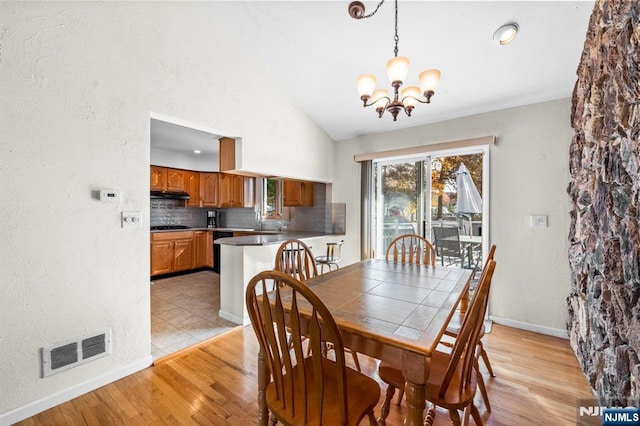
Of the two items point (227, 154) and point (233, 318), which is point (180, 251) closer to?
point (233, 318)

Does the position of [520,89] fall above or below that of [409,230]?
above

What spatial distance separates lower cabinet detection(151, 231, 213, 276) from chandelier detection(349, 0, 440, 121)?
4.36 meters

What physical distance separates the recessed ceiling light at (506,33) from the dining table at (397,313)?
1866 millimetres

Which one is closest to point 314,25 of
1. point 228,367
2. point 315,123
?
point 315,123

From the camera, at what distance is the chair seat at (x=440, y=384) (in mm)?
1142

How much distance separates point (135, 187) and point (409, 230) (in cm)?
316

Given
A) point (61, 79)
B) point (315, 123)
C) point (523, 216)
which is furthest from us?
point (315, 123)

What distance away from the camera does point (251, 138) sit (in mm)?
3029

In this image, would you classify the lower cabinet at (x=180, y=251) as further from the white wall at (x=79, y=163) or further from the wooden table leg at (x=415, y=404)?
the wooden table leg at (x=415, y=404)

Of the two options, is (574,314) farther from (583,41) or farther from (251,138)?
(251,138)

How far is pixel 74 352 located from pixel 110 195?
1.08 metres

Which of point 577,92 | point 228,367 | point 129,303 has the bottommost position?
point 228,367

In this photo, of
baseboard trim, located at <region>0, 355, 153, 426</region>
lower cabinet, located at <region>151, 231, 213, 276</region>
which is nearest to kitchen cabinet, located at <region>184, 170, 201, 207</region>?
lower cabinet, located at <region>151, 231, 213, 276</region>

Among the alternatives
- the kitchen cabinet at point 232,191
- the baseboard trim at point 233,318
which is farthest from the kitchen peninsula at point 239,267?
the kitchen cabinet at point 232,191
